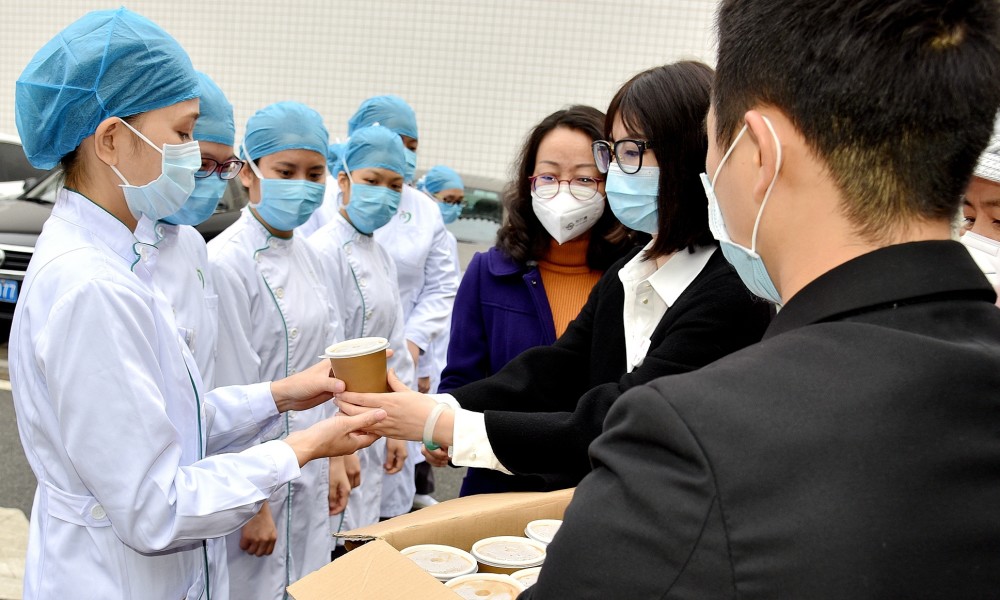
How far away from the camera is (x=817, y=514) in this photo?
868 mm

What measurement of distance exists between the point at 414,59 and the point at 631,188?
28.3 feet

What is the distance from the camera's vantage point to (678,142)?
7.14ft

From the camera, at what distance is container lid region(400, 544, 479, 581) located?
166 cm

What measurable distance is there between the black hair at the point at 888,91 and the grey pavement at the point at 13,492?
3.86 m

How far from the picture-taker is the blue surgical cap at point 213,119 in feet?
10.3

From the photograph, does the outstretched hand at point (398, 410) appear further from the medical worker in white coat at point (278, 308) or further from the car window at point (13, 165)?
the car window at point (13, 165)

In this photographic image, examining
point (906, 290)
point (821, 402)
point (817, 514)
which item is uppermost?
point (906, 290)

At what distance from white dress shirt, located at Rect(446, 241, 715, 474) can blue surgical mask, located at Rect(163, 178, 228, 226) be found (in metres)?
1.31

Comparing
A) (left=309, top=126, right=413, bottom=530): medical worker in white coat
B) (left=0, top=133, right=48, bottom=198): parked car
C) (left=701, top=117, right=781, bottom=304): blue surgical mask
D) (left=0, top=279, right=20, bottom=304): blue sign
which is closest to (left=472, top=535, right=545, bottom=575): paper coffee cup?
(left=701, top=117, right=781, bottom=304): blue surgical mask

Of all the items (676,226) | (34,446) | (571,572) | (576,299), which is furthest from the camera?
(576,299)

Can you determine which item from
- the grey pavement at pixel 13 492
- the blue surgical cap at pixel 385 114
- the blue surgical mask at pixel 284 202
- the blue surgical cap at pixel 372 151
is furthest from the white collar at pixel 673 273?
the blue surgical cap at pixel 385 114

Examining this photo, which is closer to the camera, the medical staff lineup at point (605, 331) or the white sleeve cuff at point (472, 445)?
the medical staff lineup at point (605, 331)

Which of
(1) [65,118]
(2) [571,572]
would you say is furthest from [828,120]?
(1) [65,118]

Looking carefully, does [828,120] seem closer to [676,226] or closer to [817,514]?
[817,514]
